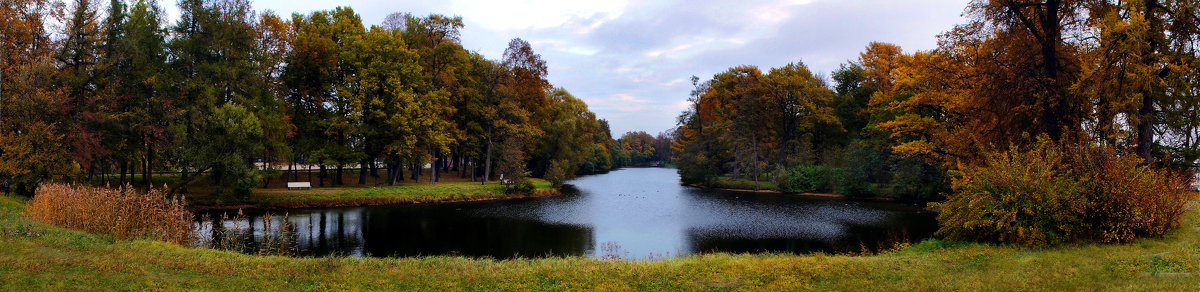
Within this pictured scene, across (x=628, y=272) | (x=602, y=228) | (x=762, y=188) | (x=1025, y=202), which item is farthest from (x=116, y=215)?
(x=762, y=188)

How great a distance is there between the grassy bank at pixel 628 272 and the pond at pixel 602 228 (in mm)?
4082

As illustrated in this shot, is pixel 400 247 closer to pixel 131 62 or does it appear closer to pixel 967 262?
pixel 967 262

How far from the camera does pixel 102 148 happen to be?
2150 cm

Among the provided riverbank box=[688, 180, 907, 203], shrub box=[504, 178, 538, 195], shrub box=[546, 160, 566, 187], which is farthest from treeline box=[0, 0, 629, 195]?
riverbank box=[688, 180, 907, 203]

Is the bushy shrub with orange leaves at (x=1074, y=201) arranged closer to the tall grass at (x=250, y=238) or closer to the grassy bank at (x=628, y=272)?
the grassy bank at (x=628, y=272)

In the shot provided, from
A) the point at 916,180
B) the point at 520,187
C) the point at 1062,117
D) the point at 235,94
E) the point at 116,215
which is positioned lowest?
the point at 520,187

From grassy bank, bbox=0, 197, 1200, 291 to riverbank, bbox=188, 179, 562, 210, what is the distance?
57.7 ft

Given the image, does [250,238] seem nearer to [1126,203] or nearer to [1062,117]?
[1126,203]

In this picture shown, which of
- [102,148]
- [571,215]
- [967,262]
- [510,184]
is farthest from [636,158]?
[967,262]

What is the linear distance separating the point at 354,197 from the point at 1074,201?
28446 millimetres

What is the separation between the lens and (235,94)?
2539cm

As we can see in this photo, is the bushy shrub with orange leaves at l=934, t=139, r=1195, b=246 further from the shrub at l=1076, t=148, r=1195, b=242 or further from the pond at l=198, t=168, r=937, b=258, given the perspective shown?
the pond at l=198, t=168, r=937, b=258

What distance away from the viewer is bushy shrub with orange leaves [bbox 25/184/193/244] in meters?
11.5

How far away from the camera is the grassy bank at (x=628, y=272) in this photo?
6848 millimetres
